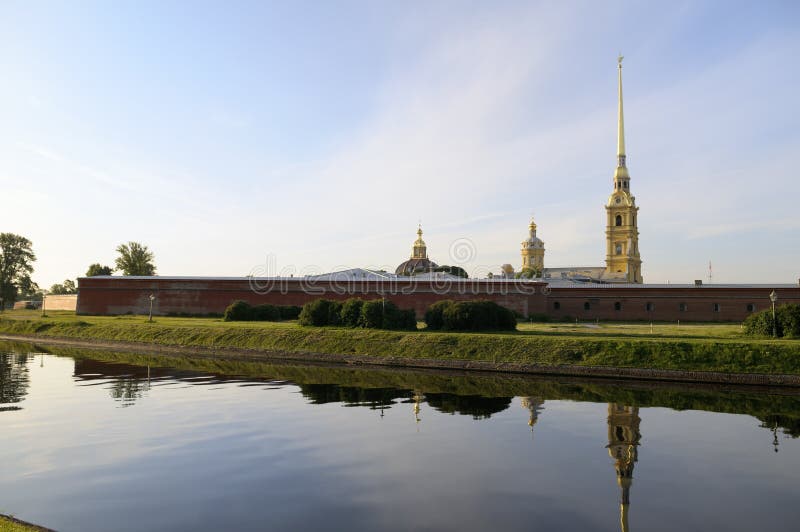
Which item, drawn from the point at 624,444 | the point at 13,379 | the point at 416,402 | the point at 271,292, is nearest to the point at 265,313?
the point at 271,292

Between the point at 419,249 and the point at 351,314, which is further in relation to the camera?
the point at 419,249

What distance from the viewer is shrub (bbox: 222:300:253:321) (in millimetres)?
45531

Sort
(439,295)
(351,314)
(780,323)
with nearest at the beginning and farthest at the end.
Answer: (780,323) < (351,314) < (439,295)

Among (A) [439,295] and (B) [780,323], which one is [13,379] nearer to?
(A) [439,295]

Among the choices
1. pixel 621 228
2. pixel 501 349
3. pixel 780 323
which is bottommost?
pixel 501 349

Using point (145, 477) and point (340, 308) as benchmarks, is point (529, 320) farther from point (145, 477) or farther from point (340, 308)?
point (145, 477)

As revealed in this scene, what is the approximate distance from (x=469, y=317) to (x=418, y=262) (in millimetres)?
57169

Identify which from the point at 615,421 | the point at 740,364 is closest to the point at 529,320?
the point at 740,364

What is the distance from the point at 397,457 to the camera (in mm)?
12898

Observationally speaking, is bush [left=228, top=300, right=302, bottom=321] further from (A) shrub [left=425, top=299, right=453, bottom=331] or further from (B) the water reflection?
(A) shrub [left=425, top=299, right=453, bottom=331]

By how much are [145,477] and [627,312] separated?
4436cm

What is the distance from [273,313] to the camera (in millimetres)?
46719

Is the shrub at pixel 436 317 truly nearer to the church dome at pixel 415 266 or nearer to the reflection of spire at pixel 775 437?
the reflection of spire at pixel 775 437

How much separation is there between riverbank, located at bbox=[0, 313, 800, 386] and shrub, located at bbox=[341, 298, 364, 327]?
1412 millimetres
